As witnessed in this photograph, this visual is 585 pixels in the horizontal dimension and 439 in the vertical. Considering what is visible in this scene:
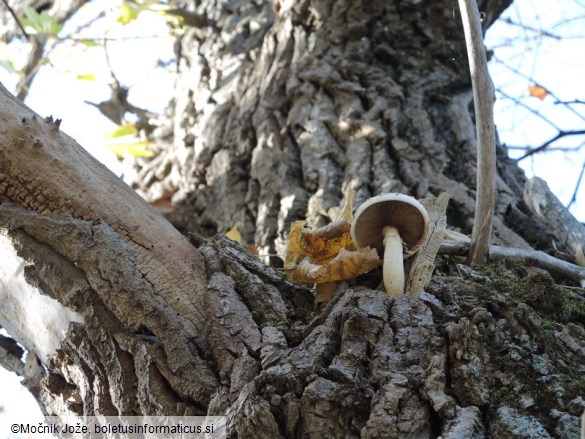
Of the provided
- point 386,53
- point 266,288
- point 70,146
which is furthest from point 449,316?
point 386,53

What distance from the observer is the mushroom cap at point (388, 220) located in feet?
5.89

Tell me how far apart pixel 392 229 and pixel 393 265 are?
0.46 feet

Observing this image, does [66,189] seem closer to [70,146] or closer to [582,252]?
[70,146]

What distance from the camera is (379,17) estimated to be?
138 inches

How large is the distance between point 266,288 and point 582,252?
1222 millimetres

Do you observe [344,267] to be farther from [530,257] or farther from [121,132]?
[121,132]

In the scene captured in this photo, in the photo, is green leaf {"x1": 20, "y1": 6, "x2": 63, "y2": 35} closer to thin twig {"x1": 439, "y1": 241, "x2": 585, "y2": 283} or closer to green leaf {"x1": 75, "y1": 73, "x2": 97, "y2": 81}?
green leaf {"x1": 75, "y1": 73, "x2": 97, "y2": 81}

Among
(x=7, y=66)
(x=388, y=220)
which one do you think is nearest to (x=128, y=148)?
(x=7, y=66)

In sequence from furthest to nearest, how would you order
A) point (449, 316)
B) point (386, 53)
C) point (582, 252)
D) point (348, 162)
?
point (386, 53), point (348, 162), point (582, 252), point (449, 316)

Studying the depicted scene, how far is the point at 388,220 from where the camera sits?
1849mm

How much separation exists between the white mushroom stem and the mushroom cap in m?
0.05

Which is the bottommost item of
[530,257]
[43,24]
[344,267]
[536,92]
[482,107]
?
[344,267]

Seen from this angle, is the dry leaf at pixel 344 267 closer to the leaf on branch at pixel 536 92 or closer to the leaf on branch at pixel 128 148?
the leaf on branch at pixel 128 148

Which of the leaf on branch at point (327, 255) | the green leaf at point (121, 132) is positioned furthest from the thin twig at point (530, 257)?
the green leaf at point (121, 132)
